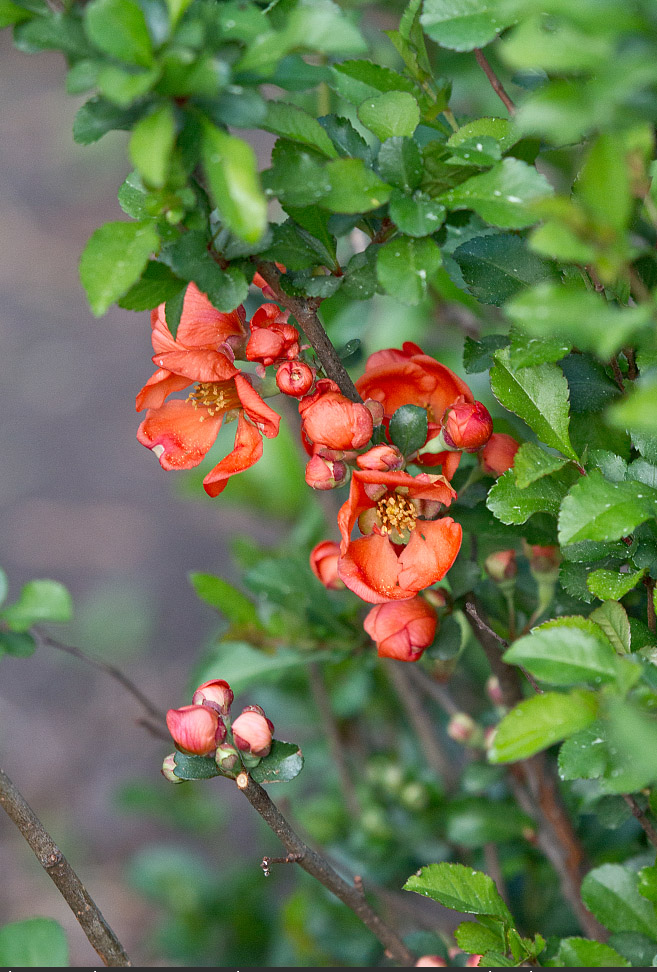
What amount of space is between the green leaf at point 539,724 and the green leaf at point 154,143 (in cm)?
36

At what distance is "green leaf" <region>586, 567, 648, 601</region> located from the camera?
60 cm

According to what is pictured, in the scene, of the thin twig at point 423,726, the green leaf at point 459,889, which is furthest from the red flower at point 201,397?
the thin twig at point 423,726

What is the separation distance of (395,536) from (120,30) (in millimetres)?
406

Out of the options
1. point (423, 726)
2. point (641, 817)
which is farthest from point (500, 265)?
point (423, 726)

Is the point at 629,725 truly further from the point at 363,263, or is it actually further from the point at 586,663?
the point at 363,263

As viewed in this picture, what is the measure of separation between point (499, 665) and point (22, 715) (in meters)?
1.88

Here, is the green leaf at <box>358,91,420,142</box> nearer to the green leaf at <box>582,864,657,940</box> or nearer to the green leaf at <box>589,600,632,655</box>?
the green leaf at <box>589,600,632,655</box>

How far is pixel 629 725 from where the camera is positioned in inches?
16.8

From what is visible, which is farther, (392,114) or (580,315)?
(392,114)

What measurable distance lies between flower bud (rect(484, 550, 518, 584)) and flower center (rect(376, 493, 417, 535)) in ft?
0.47

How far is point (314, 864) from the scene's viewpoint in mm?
677

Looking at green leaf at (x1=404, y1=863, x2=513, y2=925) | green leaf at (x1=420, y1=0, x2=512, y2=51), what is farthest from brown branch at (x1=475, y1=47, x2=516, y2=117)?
green leaf at (x1=404, y1=863, x2=513, y2=925)

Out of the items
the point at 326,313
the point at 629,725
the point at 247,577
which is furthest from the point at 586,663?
the point at 326,313

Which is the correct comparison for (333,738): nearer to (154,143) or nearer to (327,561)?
(327,561)
